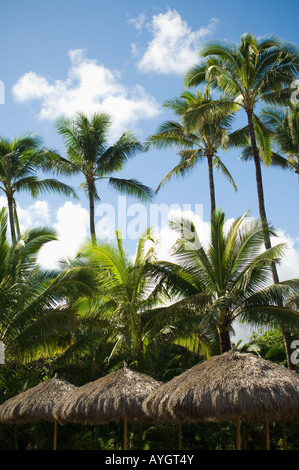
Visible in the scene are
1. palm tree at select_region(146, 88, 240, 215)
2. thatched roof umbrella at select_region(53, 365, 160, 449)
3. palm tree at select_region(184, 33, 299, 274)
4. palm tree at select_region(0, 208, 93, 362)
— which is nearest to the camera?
thatched roof umbrella at select_region(53, 365, 160, 449)

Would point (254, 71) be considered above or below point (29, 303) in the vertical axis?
above

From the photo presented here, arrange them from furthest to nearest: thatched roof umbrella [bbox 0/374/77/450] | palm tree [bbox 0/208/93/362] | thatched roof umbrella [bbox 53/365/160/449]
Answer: palm tree [bbox 0/208/93/362], thatched roof umbrella [bbox 0/374/77/450], thatched roof umbrella [bbox 53/365/160/449]

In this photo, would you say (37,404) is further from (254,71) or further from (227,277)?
(254,71)

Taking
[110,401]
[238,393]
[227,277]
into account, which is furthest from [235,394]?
[227,277]

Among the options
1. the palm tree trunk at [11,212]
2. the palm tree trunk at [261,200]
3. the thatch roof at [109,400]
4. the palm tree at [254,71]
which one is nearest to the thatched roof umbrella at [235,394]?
the thatch roof at [109,400]

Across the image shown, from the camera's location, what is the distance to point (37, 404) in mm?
12094

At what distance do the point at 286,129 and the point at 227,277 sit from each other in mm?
8050

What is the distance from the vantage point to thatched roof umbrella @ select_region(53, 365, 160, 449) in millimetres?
10477

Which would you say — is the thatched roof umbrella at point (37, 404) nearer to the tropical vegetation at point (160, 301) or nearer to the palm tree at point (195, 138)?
the tropical vegetation at point (160, 301)

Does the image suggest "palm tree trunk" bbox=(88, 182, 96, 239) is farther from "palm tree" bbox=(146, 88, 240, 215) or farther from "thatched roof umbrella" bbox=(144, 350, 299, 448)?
"thatched roof umbrella" bbox=(144, 350, 299, 448)

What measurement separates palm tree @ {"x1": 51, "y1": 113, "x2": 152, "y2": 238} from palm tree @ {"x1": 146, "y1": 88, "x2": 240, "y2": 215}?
107 centimetres

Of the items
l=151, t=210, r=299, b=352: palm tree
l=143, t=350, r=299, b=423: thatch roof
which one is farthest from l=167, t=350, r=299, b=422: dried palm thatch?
l=151, t=210, r=299, b=352: palm tree

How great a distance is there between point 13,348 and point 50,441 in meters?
2.84

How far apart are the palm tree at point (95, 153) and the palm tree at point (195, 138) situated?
107cm
